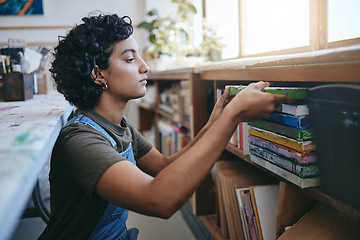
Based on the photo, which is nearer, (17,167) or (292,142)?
(17,167)

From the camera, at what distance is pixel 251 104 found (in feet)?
3.00

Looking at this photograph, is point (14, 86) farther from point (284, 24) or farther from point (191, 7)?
point (191, 7)

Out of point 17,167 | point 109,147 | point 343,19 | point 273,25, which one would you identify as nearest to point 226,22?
point 273,25

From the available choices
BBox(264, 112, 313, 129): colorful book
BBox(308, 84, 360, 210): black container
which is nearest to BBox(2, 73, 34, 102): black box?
BBox(264, 112, 313, 129): colorful book

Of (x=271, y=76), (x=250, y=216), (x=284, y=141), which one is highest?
(x=271, y=76)

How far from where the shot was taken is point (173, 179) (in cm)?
80

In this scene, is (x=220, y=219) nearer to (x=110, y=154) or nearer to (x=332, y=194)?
(x=332, y=194)

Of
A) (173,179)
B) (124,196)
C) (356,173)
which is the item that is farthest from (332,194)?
(124,196)

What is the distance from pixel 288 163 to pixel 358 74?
390mm

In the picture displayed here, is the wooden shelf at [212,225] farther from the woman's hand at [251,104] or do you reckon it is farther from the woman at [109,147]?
the woman's hand at [251,104]

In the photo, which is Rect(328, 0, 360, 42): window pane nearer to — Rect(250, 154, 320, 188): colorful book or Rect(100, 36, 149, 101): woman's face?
Rect(250, 154, 320, 188): colorful book

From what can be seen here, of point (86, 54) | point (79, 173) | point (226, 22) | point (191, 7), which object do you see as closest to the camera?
point (79, 173)

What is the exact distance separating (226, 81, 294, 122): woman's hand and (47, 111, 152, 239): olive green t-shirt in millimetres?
329

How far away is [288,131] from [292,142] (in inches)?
1.5
